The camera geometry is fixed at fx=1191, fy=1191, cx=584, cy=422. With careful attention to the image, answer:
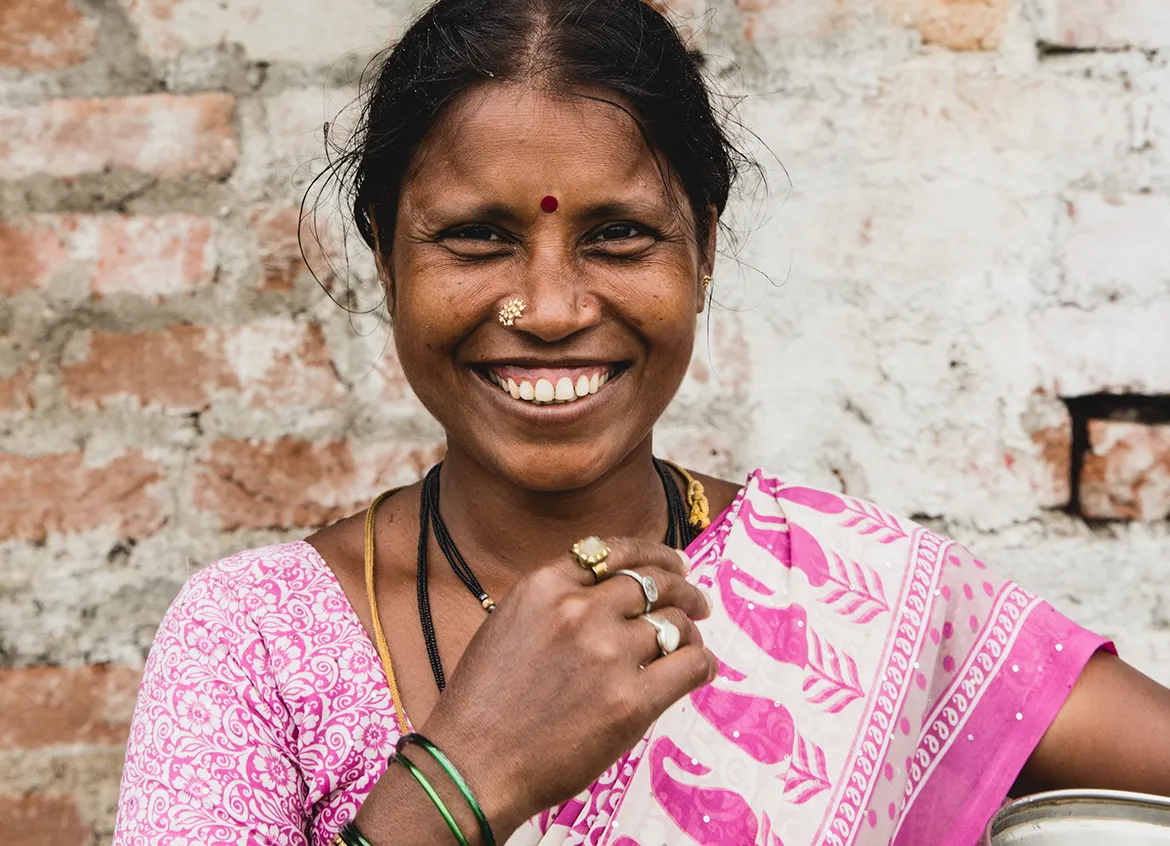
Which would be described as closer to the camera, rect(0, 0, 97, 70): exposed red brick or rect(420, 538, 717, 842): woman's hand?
rect(420, 538, 717, 842): woman's hand

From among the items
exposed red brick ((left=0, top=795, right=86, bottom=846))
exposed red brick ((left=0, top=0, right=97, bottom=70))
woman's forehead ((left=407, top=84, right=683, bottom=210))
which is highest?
exposed red brick ((left=0, top=0, right=97, bottom=70))

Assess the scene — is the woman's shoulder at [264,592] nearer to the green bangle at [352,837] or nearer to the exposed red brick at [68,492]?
the green bangle at [352,837]

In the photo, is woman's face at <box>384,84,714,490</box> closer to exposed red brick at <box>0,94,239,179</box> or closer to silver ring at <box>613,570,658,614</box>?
silver ring at <box>613,570,658,614</box>

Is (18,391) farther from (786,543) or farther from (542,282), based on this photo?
(786,543)

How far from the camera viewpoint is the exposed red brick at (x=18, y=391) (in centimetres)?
190

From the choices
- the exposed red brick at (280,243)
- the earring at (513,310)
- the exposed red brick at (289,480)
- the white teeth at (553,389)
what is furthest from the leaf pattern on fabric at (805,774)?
the exposed red brick at (280,243)

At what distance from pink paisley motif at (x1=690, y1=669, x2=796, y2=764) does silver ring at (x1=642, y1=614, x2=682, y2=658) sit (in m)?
0.21

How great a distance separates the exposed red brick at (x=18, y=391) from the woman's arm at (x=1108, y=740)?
1.58 m

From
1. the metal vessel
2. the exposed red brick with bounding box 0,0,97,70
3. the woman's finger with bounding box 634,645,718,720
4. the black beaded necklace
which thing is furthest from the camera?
the exposed red brick with bounding box 0,0,97,70

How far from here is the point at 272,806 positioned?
132 centimetres

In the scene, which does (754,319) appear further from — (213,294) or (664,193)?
(213,294)

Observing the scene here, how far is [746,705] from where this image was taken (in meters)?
1.40

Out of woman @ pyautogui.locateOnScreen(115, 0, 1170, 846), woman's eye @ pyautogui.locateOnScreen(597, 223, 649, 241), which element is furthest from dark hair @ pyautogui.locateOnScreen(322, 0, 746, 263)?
woman's eye @ pyautogui.locateOnScreen(597, 223, 649, 241)

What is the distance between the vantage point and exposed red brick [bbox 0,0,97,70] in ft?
6.16
